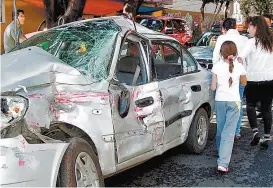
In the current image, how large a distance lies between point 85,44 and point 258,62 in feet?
8.77

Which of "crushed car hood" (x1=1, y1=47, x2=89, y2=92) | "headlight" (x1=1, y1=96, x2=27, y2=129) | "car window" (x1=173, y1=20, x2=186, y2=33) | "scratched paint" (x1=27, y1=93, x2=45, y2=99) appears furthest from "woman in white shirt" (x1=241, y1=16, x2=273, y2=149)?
"car window" (x1=173, y1=20, x2=186, y2=33)

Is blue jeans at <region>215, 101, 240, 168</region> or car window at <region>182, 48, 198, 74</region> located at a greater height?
car window at <region>182, 48, 198, 74</region>

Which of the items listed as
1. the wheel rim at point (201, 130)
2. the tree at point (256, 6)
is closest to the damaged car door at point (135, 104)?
the wheel rim at point (201, 130)

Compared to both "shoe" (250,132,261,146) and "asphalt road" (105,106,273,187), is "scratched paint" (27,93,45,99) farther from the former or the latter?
"shoe" (250,132,261,146)

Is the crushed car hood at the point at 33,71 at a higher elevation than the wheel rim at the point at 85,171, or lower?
higher

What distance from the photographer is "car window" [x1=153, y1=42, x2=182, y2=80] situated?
220 inches

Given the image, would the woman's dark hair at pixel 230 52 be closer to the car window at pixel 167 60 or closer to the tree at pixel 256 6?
the car window at pixel 167 60

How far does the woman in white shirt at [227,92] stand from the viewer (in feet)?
16.3

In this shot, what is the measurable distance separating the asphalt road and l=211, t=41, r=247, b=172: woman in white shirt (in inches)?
9.9

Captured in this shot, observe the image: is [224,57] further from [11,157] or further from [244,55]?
[11,157]

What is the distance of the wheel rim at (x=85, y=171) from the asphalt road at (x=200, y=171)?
1.10 m

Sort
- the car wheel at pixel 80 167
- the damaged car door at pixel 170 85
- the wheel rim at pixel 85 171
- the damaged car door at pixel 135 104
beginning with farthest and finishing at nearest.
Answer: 1. the damaged car door at pixel 170 85
2. the damaged car door at pixel 135 104
3. the wheel rim at pixel 85 171
4. the car wheel at pixel 80 167

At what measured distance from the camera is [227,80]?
500cm

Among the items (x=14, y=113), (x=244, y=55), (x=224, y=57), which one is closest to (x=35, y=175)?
(x=14, y=113)
